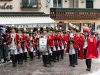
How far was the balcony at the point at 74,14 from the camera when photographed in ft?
113

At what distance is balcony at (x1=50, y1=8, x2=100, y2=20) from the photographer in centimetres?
3444

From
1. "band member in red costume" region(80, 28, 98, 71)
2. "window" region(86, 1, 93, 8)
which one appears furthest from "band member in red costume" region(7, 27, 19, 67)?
"window" region(86, 1, 93, 8)

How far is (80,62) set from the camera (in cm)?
1928

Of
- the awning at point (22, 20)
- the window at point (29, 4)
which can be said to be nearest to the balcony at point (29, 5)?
the window at point (29, 4)

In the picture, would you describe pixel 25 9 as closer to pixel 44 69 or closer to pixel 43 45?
pixel 43 45

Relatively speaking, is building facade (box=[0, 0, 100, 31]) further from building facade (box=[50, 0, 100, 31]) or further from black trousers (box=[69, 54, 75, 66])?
black trousers (box=[69, 54, 75, 66])

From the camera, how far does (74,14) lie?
117 feet

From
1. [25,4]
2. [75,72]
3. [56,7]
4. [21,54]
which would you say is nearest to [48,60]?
[21,54]

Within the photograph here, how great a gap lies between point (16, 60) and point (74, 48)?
2748mm

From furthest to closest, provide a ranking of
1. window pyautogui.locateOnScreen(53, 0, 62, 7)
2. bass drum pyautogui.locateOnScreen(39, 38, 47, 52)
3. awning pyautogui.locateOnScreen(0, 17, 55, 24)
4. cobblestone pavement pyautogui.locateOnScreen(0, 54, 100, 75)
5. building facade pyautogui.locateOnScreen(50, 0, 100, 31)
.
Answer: window pyautogui.locateOnScreen(53, 0, 62, 7), building facade pyautogui.locateOnScreen(50, 0, 100, 31), awning pyautogui.locateOnScreen(0, 17, 55, 24), bass drum pyautogui.locateOnScreen(39, 38, 47, 52), cobblestone pavement pyautogui.locateOnScreen(0, 54, 100, 75)

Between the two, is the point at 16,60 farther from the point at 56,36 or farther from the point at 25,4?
the point at 25,4

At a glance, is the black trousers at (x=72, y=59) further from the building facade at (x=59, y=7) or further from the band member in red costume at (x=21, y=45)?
the building facade at (x=59, y=7)

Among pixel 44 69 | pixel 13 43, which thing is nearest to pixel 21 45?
pixel 13 43

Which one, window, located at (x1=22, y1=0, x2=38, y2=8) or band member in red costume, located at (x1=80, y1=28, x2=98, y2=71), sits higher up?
window, located at (x1=22, y1=0, x2=38, y2=8)
